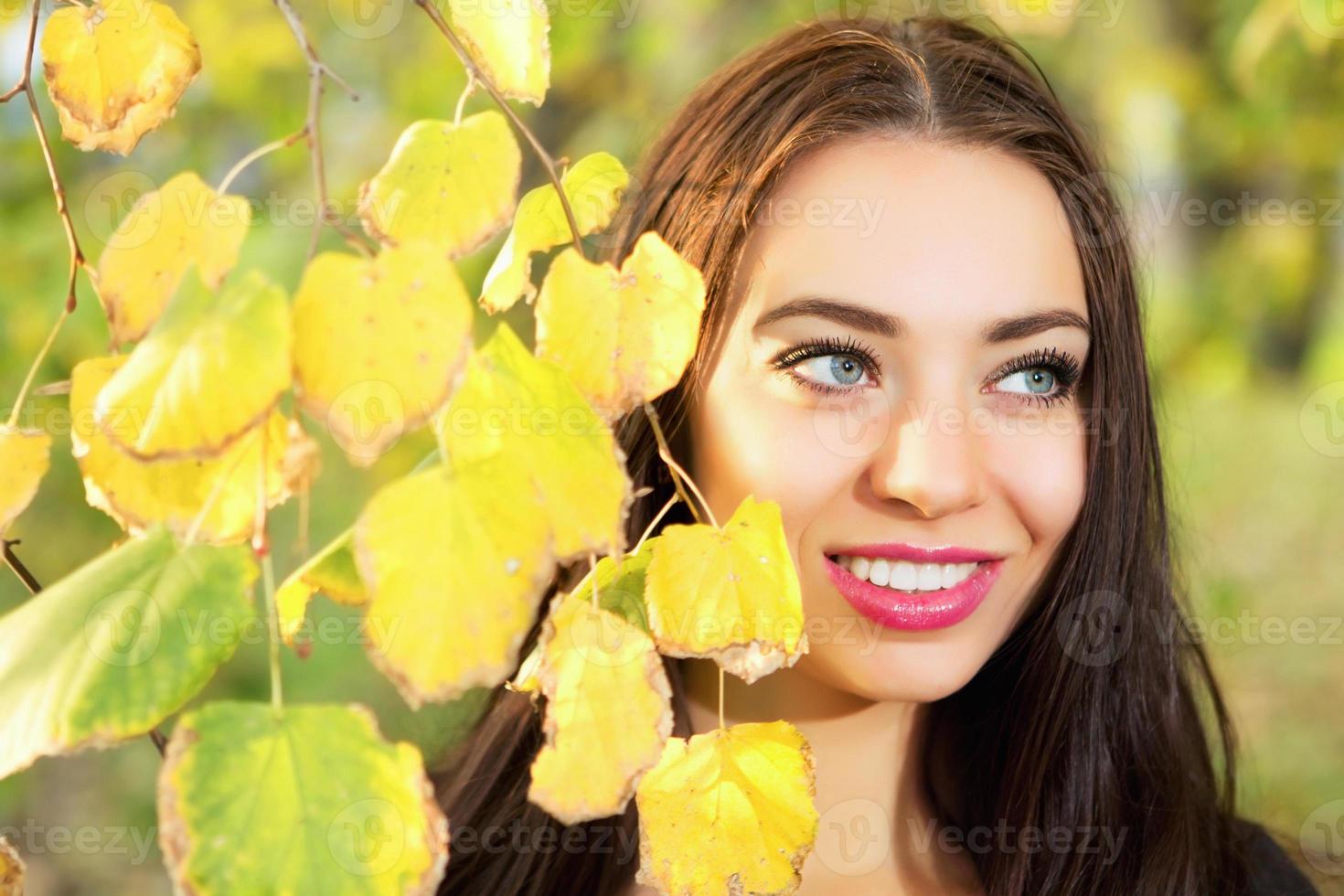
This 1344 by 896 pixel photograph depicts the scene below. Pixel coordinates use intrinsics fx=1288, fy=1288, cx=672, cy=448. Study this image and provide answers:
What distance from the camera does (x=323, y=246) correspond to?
218 cm

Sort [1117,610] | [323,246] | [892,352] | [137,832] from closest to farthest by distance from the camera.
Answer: [892,352] < [1117,610] < [323,246] < [137,832]

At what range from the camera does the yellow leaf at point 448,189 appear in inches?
22.6

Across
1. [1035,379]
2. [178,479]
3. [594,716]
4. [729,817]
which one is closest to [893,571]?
[1035,379]

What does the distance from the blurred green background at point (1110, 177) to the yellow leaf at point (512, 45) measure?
3.17 feet

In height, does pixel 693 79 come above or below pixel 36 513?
above

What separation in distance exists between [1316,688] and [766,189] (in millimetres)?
2771

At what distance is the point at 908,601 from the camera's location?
3.45ft

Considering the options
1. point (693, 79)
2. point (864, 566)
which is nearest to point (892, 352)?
point (864, 566)

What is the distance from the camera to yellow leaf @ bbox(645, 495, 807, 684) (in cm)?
63

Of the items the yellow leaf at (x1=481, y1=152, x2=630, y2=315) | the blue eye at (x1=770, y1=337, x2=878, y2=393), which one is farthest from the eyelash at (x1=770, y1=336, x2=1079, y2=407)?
the yellow leaf at (x1=481, y1=152, x2=630, y2=315)

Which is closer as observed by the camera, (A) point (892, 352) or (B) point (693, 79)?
(A) point (892, 352)

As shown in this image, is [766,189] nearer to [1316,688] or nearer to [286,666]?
[286,666]

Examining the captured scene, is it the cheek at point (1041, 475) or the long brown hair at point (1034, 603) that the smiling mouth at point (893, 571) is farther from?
the long brown hair at point (1034, 603)

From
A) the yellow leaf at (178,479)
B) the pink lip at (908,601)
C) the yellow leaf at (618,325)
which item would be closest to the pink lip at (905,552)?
the pink lip at (908,601)
